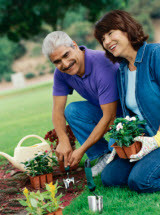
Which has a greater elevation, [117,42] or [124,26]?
[124,26]


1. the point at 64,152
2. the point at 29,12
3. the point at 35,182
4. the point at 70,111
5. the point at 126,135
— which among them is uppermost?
the point at 29,12

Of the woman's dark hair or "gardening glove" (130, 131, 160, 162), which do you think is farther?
the woman's dark hair

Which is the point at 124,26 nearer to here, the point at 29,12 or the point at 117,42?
the point at 117,42

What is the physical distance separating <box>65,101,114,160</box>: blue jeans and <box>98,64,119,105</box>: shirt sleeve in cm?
51

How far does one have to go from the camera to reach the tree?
16156mm

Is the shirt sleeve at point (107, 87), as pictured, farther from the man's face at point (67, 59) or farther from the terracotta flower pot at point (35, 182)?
the terracotta flower pot at point (35, 182)

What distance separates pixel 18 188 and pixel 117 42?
6.48 ft

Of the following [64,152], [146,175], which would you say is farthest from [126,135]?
[64,152]

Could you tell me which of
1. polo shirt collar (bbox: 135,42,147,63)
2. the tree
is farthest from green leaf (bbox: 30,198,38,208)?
the tree

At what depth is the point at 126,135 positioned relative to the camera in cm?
293

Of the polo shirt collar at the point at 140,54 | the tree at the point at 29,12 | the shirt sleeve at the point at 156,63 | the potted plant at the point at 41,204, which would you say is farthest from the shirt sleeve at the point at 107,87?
the tree at the point at 29,12

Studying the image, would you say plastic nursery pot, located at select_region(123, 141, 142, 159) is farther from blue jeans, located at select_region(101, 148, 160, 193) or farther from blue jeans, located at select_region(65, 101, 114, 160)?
blue jeans, located at select_region(65, 101, 114, 160)

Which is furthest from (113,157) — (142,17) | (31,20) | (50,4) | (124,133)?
(142,17)

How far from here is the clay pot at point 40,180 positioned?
11.8 ft
